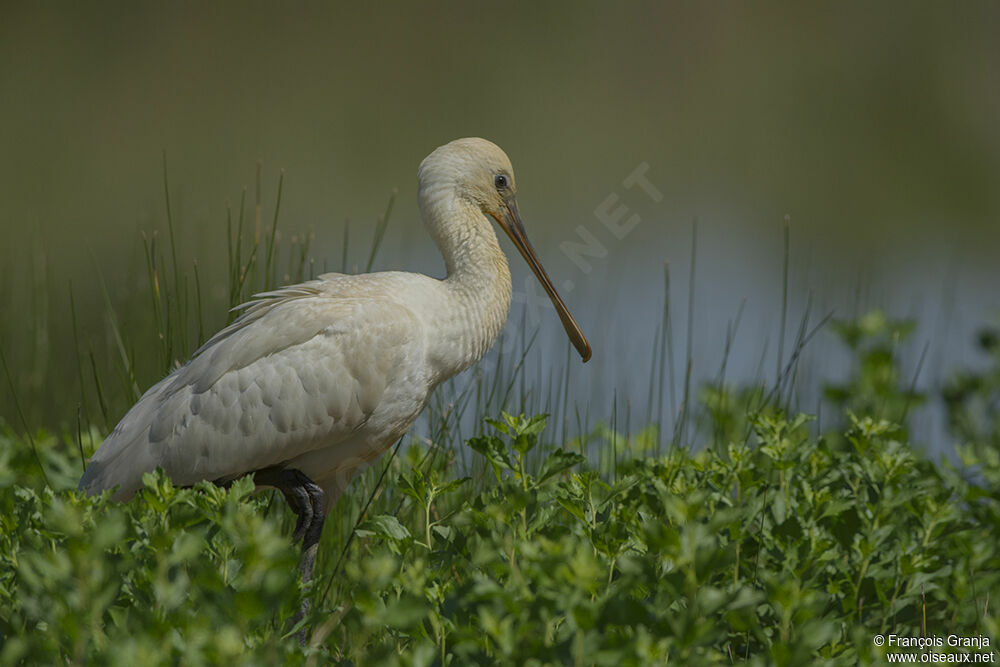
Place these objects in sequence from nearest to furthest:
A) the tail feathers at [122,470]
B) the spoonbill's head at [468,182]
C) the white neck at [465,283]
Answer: the tail feathers at [122,470]
the white neck at [465,283]
the spoonbill's head at [468,182]

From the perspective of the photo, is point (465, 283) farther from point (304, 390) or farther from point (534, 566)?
point (534, 566)

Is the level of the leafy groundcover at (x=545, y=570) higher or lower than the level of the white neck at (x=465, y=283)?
lower

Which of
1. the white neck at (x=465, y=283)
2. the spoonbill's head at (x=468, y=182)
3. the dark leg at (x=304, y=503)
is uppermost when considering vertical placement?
the spoonbill's head at (x=468, y=182)

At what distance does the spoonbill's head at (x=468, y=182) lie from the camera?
4.20m

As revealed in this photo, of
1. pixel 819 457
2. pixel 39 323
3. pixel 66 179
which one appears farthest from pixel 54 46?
pixel 819 457

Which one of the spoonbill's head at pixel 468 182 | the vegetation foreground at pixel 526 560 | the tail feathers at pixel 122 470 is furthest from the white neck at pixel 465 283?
the tail feathers at pixel 122 470

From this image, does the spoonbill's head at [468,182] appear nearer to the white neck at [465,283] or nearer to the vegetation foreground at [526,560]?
the white neck at [465,283]

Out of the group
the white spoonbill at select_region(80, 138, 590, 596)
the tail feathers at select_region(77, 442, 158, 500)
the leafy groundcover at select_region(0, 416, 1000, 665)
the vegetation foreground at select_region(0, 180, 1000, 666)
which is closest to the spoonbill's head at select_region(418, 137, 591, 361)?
the white spoonbill at select_region(80, 138, 590, 596)

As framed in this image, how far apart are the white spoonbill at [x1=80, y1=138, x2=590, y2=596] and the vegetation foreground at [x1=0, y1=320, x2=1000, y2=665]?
226 mm

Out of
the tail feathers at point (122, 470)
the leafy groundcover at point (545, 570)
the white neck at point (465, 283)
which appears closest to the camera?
the leafy groundcover at point (545, 570)

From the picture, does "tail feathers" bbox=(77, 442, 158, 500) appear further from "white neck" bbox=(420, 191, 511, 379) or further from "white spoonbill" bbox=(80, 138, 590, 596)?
"white neck" bbox=(420, 191, 511, 379)

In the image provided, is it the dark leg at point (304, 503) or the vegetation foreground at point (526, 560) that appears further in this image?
the dark leg at point (304, 503)

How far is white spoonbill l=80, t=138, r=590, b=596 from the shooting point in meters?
3.71

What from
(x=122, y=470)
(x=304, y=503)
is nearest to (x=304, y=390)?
(x=304, y=503)
